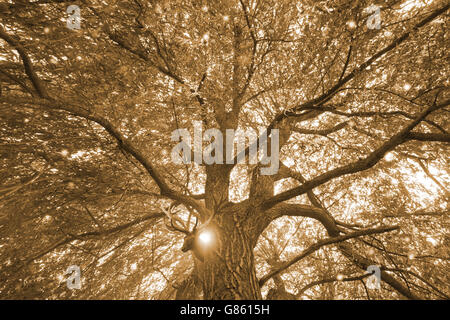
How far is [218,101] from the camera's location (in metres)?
4.61

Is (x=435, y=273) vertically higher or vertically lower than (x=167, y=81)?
lower

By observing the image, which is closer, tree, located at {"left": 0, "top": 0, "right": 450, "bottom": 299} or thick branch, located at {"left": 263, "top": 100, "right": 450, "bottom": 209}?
thick branch, located at {"left": 263, "top": 100, "right": 450, "bottom": 209}

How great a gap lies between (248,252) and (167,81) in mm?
3748

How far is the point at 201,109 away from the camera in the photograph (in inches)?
173

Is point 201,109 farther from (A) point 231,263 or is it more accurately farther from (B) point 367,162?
(B) point 367,162

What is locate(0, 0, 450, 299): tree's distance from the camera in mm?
3344

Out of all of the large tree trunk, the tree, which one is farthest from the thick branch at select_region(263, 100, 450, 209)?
the large tree trunk

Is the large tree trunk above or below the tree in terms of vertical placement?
below

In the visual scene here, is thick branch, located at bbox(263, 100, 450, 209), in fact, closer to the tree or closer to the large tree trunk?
the tree

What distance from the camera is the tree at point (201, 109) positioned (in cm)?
334

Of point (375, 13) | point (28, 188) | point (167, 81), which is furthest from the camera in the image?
point (167, 81)

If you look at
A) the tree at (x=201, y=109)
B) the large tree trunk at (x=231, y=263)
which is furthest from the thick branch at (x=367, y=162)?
the large tree trunk at (x=231, y=263)

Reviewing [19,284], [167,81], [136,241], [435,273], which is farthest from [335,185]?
[19,284]

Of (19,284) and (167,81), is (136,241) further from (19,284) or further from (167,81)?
(167,81)
